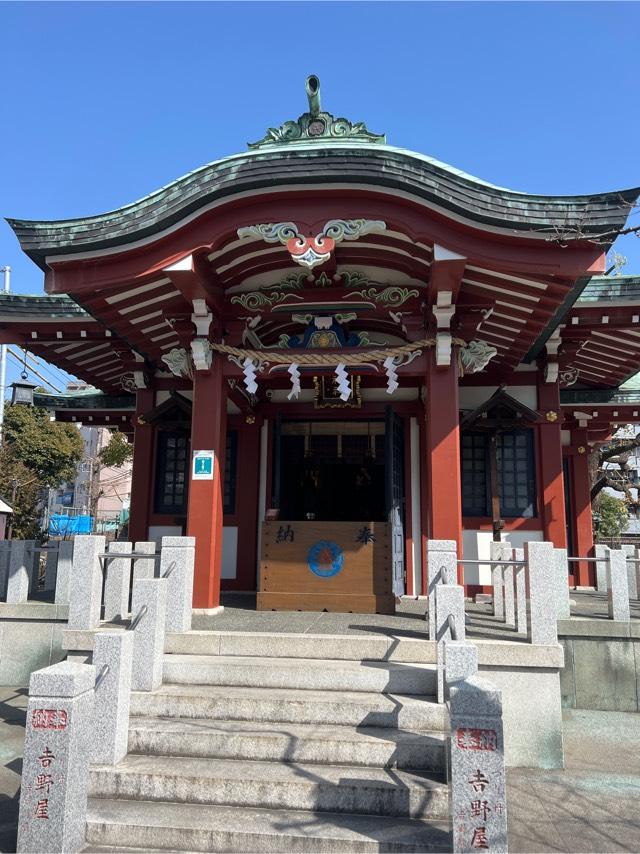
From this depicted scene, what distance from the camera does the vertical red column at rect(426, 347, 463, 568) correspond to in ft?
25.4

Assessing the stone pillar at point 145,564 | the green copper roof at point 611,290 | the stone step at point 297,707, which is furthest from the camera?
the green copper roof at point 611,290

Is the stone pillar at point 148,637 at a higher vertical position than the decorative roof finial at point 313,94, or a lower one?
lower

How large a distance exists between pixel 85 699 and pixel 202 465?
4.28 meters

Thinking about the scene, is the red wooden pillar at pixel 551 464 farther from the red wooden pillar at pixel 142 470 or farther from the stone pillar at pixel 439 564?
the red wooden pillar at pixel 142 470

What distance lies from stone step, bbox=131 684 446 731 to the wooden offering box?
2.46 m

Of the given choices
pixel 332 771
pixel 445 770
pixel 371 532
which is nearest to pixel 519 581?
pixel 371 532

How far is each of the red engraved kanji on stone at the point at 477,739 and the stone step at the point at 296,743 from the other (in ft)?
3.33

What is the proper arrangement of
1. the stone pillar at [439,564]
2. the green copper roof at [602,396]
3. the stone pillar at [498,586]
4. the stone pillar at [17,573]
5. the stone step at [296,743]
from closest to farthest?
the stone step at [296,743] → the stone pillar at [439,564] → the stone pillar at [498,586] → the stone pillar at [17,573] → the green copper roof at [602,396]

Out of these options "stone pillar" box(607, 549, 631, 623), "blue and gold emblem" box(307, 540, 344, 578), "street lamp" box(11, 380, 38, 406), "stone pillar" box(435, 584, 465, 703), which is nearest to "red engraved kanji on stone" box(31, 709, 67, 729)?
"stone pillar" box(435, 584, 465, 703)

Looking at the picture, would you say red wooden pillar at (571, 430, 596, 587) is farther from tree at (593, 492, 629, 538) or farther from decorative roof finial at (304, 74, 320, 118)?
tree at (593, 492, 629, 538)

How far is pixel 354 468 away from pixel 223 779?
30.6 feet

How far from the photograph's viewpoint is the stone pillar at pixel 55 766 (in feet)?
12.9

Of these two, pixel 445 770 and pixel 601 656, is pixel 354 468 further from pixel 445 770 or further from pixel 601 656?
pixel 445 770

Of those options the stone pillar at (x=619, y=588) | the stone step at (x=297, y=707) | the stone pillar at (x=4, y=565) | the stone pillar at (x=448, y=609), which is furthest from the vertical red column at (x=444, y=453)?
the stone pillar at (x=4, y=565)
